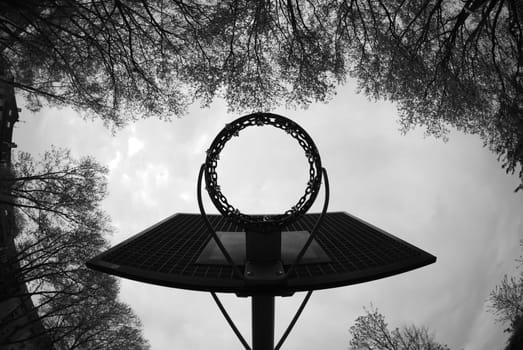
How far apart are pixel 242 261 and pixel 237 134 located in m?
2.78

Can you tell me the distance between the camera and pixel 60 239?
9.20 meters

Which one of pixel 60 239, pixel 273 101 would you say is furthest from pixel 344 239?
pixel 60 239

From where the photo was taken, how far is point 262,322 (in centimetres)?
553

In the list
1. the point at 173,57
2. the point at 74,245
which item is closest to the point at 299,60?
the point at 173,57

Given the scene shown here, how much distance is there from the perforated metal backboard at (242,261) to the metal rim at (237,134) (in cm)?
104

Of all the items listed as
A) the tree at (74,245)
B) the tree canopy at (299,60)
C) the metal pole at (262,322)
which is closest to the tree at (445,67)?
the tree canopy at (299,60)

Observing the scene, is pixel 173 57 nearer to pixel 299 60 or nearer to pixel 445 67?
pixel 299 60

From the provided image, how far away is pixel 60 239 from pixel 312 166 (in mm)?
10643

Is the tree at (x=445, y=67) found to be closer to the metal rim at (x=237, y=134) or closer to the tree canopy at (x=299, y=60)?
the tree canopy at (x=299, y=60)

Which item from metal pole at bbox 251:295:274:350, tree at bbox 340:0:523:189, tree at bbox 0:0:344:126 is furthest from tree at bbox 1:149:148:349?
tree at bbox 340:0:523:189

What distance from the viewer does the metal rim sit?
4.61 meters

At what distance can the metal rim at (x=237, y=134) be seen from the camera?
181 inches

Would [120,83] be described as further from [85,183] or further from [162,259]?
[162,259]

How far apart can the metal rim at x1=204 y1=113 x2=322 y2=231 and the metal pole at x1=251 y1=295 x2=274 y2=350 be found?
2.13m
